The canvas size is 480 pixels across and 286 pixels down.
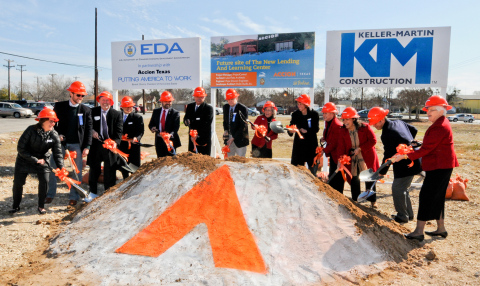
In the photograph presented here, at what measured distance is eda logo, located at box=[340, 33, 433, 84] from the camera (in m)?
6.89

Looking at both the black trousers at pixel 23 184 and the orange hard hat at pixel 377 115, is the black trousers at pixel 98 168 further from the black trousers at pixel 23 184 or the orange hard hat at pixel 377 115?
the orange hard hat at pixel 377 115

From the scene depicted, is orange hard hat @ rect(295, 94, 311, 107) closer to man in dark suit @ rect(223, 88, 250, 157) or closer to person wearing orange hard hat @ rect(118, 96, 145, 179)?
man in dark suit @ rect(223, 88, 250, 157)

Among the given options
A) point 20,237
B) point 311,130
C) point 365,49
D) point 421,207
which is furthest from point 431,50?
point 20,237

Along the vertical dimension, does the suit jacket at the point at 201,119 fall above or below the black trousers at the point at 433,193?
above

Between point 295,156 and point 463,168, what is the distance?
20.4ft

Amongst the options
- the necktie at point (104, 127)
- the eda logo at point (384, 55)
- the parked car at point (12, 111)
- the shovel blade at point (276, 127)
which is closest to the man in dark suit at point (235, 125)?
the shovel blade at point (276, 127)

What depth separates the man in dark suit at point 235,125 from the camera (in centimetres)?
639

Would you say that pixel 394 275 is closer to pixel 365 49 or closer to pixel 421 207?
pixel 421 207

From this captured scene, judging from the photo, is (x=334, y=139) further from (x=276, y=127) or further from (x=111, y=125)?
(x=111, y=125)

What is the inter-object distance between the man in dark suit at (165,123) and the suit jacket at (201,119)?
0.28 metres

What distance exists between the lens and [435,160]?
4.09 m

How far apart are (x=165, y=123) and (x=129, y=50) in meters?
2.86

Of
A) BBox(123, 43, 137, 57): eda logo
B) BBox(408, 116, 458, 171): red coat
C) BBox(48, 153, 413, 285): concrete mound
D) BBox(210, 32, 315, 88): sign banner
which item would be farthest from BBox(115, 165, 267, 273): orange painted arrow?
BBox(123, 43, 137, 57): eda logo

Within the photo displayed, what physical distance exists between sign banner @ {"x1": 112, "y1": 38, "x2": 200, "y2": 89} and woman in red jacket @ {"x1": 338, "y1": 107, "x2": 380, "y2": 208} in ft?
12.4
